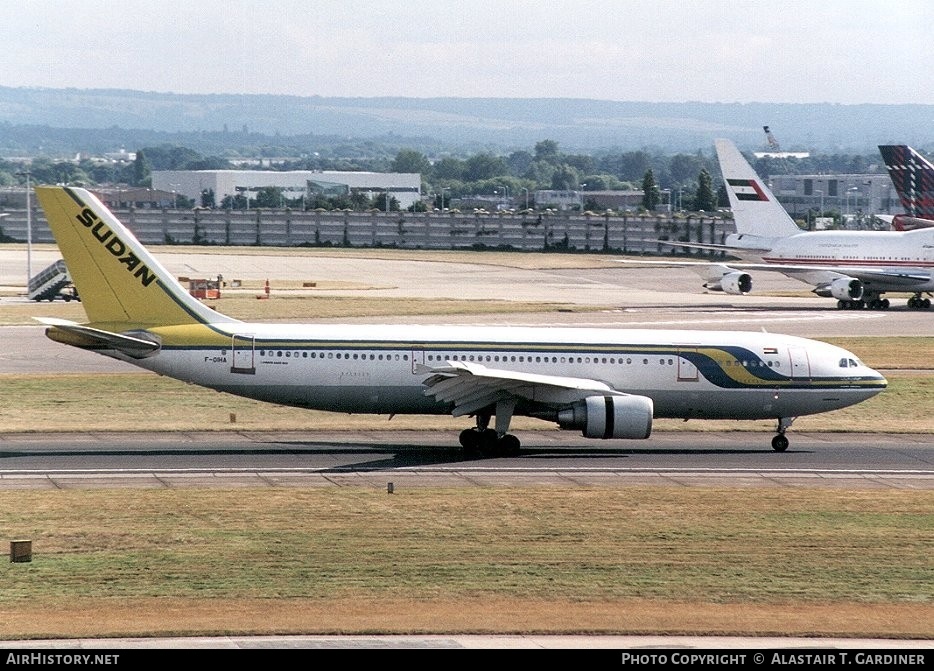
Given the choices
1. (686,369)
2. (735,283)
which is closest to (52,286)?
(735,283)

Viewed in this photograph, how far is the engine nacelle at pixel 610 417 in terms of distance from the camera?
4103 cm

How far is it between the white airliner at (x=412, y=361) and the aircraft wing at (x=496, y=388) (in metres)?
0.04

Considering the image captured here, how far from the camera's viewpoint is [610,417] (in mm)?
41031

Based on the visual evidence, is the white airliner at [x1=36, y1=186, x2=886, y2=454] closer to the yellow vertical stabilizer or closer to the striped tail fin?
the yellow vertical stabilizer

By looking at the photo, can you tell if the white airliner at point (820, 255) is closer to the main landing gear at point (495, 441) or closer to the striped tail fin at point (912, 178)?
the striped tail fin at point (912, 178)

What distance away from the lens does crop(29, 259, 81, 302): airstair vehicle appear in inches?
3516

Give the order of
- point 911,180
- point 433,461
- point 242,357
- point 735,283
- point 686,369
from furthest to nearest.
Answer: point 911,180
point 735,283
point 686,369
point 242,357
point 433,461

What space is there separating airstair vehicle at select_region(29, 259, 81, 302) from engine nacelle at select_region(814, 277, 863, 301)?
47379 mm

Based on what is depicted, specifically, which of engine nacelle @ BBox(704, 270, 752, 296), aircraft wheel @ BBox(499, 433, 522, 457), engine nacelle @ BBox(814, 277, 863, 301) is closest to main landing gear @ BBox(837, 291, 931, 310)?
engine nacelle @ BBox(814, 277, 863, 301)

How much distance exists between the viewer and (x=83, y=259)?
41.0m

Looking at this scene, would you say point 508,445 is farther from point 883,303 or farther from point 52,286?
point 883,303

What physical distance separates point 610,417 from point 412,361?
5.92 metres
